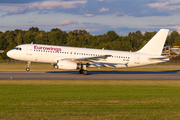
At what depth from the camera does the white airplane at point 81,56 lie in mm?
32844

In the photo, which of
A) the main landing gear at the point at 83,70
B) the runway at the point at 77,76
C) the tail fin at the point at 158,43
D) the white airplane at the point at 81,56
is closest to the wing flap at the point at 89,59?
the white airplane at the point at 81,56

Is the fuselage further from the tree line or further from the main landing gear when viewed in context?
the tree line

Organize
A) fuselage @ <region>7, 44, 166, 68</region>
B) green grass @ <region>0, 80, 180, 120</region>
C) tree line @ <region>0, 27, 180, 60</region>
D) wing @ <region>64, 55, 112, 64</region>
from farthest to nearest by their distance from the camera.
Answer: tree line @ <region>0, 27, 180, 60</region>, fuselage @ <region>7, 44, 166, 68</region>, wing @ <region>64, 55, 112, 64</region>, green grass @ <region>0, 80, 180, 120</region>

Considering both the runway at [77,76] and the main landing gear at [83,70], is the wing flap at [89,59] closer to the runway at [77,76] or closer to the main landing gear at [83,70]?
the main landing gear at [83,70]

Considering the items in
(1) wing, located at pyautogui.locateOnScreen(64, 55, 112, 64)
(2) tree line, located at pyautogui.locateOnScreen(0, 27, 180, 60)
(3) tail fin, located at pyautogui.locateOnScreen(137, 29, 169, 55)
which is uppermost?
(2) tree line, located at pyautogui.locateOnScreen(0, 27, 180, 60)

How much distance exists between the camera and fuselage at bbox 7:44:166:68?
109 feet

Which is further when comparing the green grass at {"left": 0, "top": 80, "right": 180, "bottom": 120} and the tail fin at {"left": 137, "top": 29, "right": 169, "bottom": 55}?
the tail fin at {"left": 137, "top": 29, "right": 169, "bottom": 55}

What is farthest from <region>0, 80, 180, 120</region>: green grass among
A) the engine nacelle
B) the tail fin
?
the tail fin

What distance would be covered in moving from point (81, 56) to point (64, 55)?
2.54m

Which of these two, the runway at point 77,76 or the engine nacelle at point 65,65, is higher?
the engine nacelle at point 65,65

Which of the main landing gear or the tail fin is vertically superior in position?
the tail fin

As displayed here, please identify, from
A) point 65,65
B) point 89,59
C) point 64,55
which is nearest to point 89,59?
point 89,59

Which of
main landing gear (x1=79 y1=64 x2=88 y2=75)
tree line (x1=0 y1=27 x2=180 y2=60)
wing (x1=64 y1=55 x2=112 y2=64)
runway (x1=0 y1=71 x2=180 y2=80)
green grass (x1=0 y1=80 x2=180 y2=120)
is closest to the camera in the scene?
green grass (x1=0 y1=80 x2=180 y2=120)

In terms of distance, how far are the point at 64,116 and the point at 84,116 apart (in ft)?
3.22
